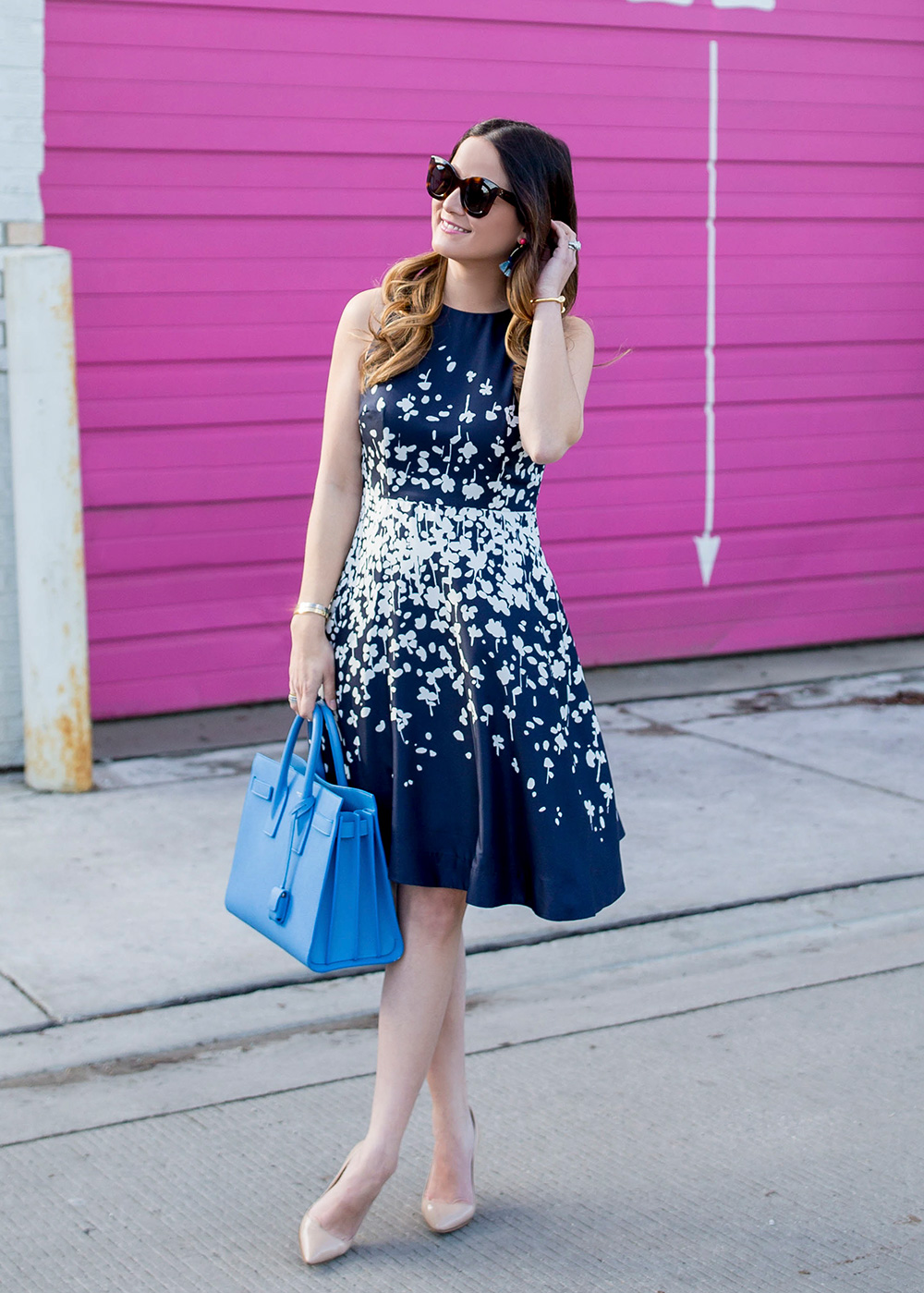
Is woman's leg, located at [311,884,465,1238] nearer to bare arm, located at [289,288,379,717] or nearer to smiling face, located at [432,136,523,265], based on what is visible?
bare arm, located at [289,288,379,717]

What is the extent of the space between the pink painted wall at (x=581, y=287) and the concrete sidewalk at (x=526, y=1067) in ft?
4.57

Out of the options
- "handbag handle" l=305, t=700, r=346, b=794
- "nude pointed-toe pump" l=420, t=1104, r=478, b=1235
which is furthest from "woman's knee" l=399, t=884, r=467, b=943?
"nude pointed-toe pump" l=420, t=1104, r=478, b=1235

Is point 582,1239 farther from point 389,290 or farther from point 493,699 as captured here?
point 389,290

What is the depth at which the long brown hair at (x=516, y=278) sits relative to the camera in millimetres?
2586

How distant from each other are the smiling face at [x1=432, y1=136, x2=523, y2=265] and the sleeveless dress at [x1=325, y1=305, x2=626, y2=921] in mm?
122

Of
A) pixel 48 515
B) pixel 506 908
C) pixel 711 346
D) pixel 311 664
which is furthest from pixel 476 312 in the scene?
pixel 711 346

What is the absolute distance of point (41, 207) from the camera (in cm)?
529

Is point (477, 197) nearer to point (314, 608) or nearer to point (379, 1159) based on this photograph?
point (314, 608)

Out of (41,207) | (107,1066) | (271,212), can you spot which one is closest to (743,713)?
(271,212)

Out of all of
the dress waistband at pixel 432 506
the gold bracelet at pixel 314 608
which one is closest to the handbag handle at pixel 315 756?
the gold bracelet at pixel 314 608

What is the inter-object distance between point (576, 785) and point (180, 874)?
2.07 m

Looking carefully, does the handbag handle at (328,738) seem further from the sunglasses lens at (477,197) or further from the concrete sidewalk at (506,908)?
the concrete sidewalk at (506,908)

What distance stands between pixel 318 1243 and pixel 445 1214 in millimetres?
236

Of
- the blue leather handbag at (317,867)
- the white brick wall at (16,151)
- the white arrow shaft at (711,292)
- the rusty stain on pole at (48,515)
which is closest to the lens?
the blue leather handbag at (317,867)
